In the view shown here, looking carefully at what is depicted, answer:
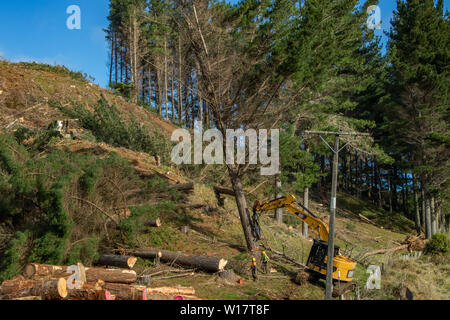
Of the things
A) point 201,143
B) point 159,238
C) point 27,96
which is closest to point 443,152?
point 201,143

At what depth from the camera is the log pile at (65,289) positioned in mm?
7195

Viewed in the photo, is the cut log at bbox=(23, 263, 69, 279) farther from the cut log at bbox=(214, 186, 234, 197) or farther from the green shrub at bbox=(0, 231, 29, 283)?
the cut log at bbox=(214, 186, 234, 197)

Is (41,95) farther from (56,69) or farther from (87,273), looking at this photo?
(87,273)

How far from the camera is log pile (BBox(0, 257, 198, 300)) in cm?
720

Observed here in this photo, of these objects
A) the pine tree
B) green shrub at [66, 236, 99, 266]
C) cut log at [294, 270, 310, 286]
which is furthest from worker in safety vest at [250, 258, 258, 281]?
the pine tree

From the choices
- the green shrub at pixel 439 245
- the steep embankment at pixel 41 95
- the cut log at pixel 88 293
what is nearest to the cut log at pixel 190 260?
the cut log at pixel 88 293

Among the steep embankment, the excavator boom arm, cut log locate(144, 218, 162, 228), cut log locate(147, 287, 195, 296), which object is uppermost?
the steep embankment

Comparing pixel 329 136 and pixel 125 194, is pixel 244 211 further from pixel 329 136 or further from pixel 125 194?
pixel 329 136

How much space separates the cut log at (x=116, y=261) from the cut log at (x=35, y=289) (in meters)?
2.93

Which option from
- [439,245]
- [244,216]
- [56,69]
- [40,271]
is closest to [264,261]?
[244,216]

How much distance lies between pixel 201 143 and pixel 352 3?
10570mm

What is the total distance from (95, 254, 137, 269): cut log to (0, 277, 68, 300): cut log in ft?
9.62

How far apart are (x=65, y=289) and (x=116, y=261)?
3.17 meters

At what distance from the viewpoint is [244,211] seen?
14.1 metres
